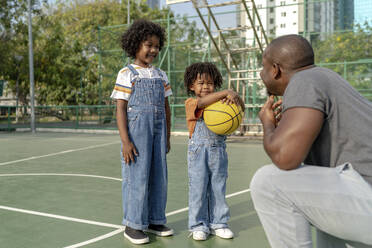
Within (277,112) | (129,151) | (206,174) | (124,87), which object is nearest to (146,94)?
(124,87)

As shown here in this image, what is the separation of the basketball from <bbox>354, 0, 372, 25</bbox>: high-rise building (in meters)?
12.7

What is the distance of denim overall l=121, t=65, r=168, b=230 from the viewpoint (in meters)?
3.25

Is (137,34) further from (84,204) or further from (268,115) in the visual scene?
(84,204)

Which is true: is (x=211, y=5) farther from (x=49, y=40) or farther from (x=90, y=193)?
(x=49, y=40)

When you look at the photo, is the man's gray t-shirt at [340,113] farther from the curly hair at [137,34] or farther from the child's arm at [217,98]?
the curly hair at [137,34]

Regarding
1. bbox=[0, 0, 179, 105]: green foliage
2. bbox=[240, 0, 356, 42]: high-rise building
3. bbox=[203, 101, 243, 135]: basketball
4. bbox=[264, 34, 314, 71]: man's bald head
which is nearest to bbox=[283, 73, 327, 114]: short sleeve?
Result: bbox=[264, 34, 314, 71]: man's bald head

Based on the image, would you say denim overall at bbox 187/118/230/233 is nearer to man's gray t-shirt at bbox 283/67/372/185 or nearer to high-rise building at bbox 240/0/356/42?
man's gray t-shirt at bbox 283/67/372/185

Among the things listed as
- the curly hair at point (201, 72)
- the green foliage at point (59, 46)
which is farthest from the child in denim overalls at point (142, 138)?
the green foliage at point (59, 46)

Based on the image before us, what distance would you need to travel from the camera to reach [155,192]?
3.41 meters

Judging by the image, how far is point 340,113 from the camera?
185 cm

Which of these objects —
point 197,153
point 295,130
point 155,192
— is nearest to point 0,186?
point 155,192

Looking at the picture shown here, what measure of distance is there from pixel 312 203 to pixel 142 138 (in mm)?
1680

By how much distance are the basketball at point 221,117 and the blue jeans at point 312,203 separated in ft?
4.20

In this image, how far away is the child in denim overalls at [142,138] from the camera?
324cm
